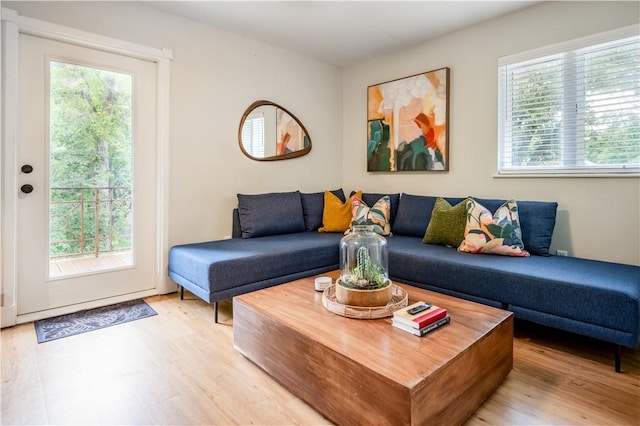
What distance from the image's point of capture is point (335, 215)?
11.9 ft

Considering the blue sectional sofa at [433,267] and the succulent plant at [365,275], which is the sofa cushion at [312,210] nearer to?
the blue sectional sofa at [433,267]

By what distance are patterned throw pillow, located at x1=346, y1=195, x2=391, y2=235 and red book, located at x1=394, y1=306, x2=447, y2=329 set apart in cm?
177

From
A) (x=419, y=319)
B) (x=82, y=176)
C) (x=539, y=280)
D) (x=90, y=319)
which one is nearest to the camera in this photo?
(x=419, y=319)

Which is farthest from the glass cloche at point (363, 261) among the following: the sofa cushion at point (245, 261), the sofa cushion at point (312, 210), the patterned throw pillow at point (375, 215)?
the sofa cushion at point (312, 210)

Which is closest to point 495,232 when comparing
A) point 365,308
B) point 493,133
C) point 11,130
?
point 493,133

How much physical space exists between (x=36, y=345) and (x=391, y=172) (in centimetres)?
330

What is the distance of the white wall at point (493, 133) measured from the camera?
8.24 ft

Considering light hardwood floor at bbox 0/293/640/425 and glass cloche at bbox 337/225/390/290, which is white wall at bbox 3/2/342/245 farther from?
glass cloche at bbox 337/225/390/290

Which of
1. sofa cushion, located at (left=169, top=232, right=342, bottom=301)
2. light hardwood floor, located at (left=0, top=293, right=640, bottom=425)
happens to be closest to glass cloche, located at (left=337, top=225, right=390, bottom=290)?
light hardwood floor, located at (left=0, top=293, right=640, bottom=425)

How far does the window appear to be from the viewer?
2467mm

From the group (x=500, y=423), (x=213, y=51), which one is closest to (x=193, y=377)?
(x=500, y=423)

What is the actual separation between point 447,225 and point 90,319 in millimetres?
2722

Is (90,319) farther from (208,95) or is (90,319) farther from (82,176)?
(208,95)

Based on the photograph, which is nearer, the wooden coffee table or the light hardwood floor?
the wooden coffee table
